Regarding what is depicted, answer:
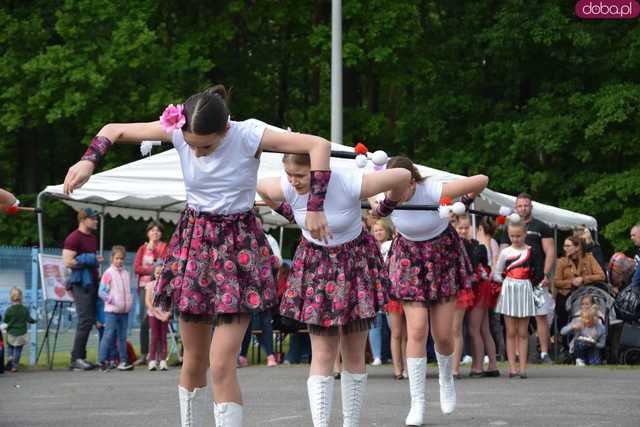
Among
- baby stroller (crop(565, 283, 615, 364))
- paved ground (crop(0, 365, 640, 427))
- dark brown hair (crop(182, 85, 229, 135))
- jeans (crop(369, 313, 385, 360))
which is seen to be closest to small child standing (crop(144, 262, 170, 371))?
paved ground (crop(0, 365, 640, 427))

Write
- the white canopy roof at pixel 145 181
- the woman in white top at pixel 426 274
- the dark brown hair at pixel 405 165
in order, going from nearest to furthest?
the dark brown hair at pixel 405 165 < the woman in white top at pixel 426 274 < the white canopy roof at pixel 145 181

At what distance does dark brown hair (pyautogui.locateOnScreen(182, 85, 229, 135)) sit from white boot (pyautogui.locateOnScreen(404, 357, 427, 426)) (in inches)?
138

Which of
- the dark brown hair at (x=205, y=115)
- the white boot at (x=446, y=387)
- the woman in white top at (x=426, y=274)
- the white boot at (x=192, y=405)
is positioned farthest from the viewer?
the white boot at (x=446, y=387)

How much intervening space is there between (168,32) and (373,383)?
22.7 metres

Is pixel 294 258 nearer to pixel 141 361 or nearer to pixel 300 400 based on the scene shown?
pixel 300 400

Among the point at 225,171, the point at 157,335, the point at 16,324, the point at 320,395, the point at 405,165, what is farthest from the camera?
the point at 16,324

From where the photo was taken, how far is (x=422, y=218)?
32.2 ft

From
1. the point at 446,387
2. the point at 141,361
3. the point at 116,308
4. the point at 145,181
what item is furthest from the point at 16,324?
the point at 446,387

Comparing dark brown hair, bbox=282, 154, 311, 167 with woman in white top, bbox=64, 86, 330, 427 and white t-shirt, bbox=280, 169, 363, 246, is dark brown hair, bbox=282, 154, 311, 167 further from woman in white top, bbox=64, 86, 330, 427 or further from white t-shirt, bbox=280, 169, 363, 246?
woman in white top, bbox=64, 86, 330, 427

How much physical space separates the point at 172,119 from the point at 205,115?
17cm

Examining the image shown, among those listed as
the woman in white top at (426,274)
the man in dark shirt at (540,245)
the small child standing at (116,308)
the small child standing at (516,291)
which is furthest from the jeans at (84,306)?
the woman in white top at (426,274)

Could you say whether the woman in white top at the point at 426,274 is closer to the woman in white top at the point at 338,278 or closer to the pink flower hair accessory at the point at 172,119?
the woman in white top at the point at 338,278

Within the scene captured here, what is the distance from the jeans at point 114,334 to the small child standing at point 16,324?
3.76ft

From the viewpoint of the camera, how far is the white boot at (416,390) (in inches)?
360
